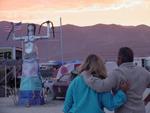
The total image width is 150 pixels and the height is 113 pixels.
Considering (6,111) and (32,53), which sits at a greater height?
(32,53)

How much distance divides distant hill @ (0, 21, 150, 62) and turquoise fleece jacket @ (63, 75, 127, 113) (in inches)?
3913

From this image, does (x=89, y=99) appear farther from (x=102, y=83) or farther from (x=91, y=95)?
(x=102, y=83)

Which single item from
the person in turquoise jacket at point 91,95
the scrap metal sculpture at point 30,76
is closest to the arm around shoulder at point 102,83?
the person in turquoise jacket at point 91,95

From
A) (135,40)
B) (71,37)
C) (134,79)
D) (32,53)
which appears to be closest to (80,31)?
(71,37)

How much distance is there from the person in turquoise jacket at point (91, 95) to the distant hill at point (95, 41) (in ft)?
326

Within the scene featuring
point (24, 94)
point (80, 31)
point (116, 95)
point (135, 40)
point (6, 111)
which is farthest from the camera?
point (80, 31)

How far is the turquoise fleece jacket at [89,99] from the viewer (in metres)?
6.57

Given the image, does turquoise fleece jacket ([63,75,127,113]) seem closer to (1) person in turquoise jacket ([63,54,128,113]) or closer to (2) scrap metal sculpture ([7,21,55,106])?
(1) person in turquoise jacket ([63,54,128,113])

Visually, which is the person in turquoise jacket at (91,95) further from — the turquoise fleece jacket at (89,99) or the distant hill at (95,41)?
the distant hill at (95,41)

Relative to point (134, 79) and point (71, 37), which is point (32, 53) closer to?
point (134, 79)

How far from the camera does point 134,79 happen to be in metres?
6.74

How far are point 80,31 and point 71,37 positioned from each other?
7744 mm

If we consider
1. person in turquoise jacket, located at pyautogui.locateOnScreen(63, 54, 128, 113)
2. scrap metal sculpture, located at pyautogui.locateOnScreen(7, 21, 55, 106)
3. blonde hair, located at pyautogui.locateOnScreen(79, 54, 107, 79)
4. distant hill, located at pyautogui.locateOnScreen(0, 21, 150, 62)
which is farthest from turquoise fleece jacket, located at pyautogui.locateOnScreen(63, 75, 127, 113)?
distant hill, located at pyautogui.locateOnScreen(0, 21, 150, 62)

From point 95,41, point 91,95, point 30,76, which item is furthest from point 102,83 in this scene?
point 95,41
